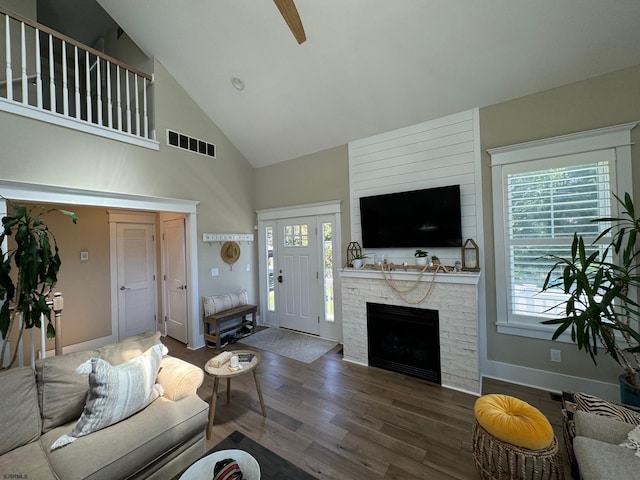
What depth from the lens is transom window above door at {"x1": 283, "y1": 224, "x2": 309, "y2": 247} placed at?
446cm

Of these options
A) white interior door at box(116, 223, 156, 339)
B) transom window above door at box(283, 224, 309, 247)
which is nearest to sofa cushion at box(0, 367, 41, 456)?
white interior door at box(116, 223, 156, 339)

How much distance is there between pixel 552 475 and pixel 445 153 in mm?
2951

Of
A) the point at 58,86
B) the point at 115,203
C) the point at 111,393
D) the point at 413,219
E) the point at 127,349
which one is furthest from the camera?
the point at 58,86

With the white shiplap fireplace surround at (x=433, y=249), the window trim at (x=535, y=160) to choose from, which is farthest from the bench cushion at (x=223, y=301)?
the window trim at (x=535, y=160)

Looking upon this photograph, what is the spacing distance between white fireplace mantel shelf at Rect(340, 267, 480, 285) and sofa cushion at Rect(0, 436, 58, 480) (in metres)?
2.88

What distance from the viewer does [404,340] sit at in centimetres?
317

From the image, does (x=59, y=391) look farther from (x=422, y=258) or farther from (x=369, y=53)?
(x=369, y=53)

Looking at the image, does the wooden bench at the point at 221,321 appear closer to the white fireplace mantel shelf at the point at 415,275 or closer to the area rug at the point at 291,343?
the area rug at the point at 291,343

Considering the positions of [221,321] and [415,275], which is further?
[221,321]

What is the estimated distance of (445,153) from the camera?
10.3 feet

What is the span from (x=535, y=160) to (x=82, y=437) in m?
4.39

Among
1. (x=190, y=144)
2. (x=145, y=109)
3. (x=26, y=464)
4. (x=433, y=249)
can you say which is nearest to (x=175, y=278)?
(x=190, y=144)

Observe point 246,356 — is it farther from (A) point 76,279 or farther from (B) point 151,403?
(A) point 76,279

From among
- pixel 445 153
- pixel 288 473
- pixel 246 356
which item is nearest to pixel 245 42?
pixel 445 153
